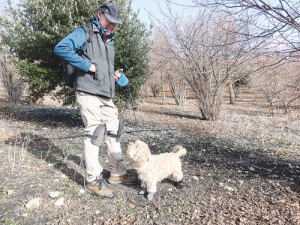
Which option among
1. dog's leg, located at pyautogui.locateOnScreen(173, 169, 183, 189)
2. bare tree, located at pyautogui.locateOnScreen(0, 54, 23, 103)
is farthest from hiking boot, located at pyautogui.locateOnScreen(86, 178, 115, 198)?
bare tree, located at pyautogui.locateOnScreen(0, 54, 23, 103)

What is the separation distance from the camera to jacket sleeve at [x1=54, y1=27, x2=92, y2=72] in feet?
8.01

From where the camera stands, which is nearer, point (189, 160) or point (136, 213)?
point (136, 213)

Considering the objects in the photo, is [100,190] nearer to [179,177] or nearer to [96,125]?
[96,125]

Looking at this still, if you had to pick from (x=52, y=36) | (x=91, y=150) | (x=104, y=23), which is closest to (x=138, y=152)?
(x=91, y=150)

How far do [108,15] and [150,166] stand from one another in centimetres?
219

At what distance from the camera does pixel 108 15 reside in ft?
8.80

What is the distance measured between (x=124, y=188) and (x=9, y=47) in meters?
6.70

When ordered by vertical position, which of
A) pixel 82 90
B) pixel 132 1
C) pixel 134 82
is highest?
pixel 132 1

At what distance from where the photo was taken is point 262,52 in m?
3.28

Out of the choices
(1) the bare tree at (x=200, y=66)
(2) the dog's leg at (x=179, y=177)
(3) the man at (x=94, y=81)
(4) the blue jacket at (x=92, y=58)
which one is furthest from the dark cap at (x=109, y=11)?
(1) the bare tree at (x=200, y=66)

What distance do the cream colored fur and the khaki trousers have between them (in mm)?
427

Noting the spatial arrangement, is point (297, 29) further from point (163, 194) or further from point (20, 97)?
point (20, 97)

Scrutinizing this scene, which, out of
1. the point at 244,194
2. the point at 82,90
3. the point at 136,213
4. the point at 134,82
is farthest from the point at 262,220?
the point at 134,82

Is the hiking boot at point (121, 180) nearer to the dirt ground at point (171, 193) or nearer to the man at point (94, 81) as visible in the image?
the dirt ground at point (171, 193)
